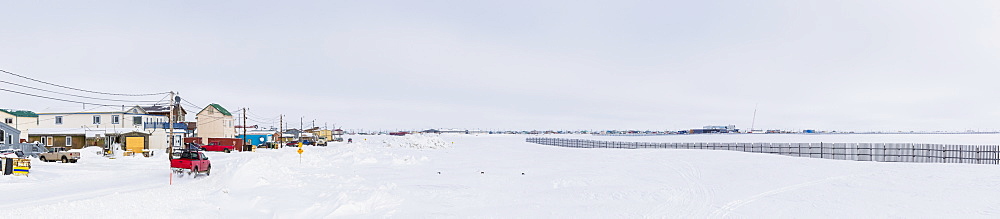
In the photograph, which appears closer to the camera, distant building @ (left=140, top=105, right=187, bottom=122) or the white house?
the white house

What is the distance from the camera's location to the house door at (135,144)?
55688 millimetres

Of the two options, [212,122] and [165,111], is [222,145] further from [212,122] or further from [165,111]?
[212,122]

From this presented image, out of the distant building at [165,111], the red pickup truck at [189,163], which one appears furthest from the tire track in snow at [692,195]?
the distant building at [165,111]

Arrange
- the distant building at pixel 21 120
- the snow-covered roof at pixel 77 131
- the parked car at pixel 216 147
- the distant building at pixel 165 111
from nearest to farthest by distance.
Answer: the snow-covered roof at pixel 77 131
the parked car at pixel 216 147
the distant building at pixel 21 120
the distant building at pixel 165 111

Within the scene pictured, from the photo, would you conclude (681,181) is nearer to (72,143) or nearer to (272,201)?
(272,201)

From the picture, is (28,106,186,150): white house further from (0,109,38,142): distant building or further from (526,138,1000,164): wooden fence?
(526,138,1000,164): wooden fence

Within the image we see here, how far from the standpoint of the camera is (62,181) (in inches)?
916

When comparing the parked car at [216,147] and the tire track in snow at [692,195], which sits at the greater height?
the tire track in snow at [692,195]

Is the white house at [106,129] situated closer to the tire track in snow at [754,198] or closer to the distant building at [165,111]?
the distant building at [165,111]

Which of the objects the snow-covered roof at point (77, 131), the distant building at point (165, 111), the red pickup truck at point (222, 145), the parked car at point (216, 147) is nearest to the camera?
the snow-covered roof at point (77, 131)

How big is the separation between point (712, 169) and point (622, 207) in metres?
12.9

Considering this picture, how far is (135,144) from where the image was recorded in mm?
56906

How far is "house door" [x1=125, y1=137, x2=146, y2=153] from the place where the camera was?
55688mm

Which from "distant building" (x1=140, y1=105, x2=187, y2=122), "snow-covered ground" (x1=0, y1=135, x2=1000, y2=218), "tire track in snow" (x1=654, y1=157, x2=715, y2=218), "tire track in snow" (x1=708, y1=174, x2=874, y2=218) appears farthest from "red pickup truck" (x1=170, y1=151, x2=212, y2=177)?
"distant building" (x1=140, y1=105, x2=187, y2=122)
